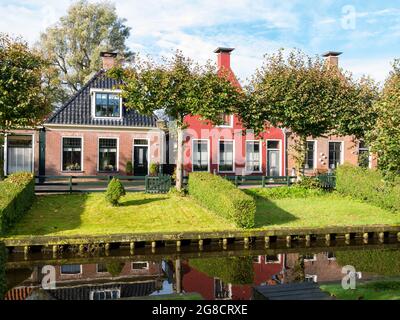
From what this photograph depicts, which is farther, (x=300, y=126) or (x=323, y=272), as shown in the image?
(x=300, y=126)

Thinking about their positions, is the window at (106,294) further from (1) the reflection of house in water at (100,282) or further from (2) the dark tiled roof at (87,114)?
(2) the dark tiled roof at (87,114)

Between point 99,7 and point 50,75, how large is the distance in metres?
7.87

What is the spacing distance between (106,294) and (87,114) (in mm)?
18364

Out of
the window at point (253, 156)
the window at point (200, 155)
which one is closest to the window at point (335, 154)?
the window at point (253, 156)

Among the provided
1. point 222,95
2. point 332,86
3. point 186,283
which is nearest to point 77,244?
point 186,283

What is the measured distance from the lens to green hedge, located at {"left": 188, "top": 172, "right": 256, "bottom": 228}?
15.9 meters

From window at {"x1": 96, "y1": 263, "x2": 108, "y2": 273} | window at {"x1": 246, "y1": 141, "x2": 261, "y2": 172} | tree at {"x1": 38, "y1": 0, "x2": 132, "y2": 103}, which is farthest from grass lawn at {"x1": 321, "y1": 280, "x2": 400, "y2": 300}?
tree at {"x1": 38, "y1": 0, "x2": 132, "y2": 103}

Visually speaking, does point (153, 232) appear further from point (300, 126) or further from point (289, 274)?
point (300, 126)

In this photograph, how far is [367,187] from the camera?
69.5 feet

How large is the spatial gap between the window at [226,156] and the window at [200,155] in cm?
102

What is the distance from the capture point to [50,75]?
123 ft

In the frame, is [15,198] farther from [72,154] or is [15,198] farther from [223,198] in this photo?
[72,154]

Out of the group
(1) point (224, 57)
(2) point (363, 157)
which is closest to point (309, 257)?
(2) point (363, 157)

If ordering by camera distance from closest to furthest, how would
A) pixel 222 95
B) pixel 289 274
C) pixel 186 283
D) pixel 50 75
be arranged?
pixel 186 283 → pixel 289 274 → pixel 222 95 → pixel 50 75
